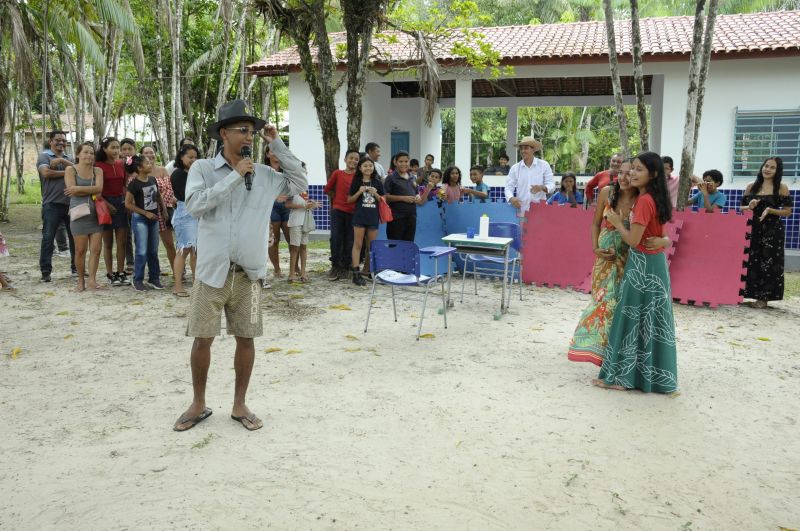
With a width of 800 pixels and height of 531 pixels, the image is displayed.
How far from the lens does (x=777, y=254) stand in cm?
787

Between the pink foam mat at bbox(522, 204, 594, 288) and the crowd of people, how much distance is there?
36cm

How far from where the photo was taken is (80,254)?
8047 millimetres

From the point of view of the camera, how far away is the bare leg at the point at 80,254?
799cm

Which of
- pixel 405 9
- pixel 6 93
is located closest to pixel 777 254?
pixel 405 9

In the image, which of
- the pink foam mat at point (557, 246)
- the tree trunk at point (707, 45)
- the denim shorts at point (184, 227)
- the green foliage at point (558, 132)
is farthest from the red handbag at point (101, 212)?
the green foliage at point (558, 132)

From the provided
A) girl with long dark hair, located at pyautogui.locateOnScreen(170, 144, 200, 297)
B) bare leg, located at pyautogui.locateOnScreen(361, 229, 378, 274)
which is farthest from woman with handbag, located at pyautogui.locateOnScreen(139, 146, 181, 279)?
bare leg, located at pyautogui.locateOnScreen(361, 229, 378, 274)

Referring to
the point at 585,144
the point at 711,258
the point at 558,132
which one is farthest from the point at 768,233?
the point at 558,132

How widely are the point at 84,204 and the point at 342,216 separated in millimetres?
3128

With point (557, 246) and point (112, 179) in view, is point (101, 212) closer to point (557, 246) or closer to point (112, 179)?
point (112, 179)

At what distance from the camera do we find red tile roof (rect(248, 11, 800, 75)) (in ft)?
40.3

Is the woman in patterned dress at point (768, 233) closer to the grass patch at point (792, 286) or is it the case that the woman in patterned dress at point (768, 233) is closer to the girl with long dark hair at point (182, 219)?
the grass patch at point (792, 286)

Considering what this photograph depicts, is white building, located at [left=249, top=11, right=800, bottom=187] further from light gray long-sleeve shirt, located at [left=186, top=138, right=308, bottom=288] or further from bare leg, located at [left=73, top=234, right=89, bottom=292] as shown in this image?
light gray long-sleeve shirt, located at [left=186, top=138, right=308, bottom=288]

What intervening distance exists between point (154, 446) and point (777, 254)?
279 inches

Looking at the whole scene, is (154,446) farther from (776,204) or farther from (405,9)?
(405,9)
